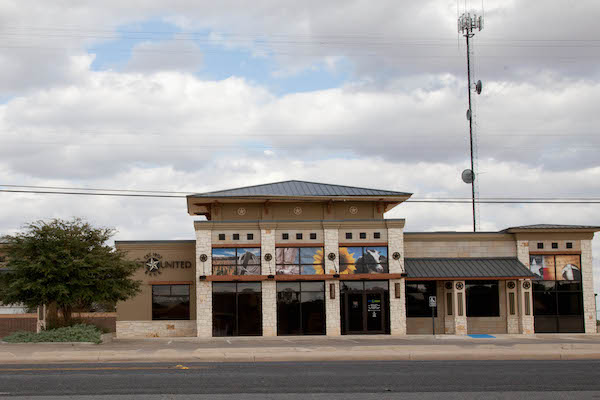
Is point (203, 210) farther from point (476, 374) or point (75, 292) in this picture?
point (476, 374)

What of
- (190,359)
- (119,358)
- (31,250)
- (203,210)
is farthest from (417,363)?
(203,210)

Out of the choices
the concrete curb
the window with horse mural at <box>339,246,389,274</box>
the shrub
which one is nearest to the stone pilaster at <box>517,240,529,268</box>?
the window with horse mural at <box>339,246,389,274</box>

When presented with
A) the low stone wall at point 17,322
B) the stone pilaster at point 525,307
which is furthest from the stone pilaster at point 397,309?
the low stone wall at point 17,322

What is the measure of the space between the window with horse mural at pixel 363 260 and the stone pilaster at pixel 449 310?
3859 millimetres

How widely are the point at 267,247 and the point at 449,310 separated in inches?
409

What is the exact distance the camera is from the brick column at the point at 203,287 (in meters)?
34.5

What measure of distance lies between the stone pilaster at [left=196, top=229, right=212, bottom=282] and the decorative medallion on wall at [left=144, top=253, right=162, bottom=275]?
2.94 meters

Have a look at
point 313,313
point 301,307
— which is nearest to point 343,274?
point 313,313

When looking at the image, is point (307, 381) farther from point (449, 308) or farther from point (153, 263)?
point (153, 263)

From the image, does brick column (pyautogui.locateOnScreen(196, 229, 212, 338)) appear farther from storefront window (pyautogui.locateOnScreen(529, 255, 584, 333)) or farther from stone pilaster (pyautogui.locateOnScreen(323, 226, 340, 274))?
storefront window (pyautogui.locateOnScreen(529, 255, 584, 333))

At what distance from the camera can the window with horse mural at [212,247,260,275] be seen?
114 ft

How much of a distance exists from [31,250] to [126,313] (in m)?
7.68

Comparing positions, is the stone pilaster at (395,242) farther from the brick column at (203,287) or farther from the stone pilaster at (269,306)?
the brick column at (203,287)

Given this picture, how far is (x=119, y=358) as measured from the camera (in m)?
22.9
